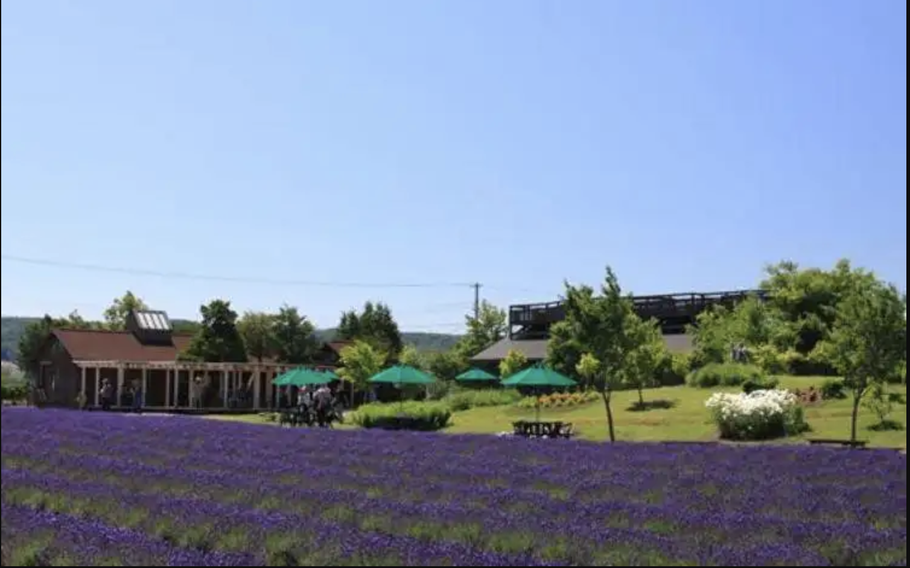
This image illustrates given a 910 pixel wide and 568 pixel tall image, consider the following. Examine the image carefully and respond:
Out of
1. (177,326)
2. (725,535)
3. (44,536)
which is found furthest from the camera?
Answer: (177,326)

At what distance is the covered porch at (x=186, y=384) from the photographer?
48.0 m

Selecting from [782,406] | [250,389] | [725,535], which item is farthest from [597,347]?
[250,389]

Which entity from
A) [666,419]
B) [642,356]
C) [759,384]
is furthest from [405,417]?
[759,384]

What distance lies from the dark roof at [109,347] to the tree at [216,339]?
2.79m

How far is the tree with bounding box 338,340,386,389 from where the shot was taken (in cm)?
4862

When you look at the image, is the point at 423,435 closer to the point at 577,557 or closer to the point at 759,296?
the point at 577,557

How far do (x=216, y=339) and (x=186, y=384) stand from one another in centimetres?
335

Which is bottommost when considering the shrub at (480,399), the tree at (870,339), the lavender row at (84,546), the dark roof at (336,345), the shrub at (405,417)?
the shrub at (480,399)

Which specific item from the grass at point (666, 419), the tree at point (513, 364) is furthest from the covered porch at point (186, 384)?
the tree at point (513, 364)

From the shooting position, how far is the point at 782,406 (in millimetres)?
28844

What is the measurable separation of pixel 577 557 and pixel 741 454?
12.8 metres

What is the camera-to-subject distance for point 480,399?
4634 centimetres

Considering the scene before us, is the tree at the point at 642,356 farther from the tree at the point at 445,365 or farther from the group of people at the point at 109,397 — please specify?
the tree at the point at 445,365

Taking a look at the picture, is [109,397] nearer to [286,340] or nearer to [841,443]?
[286,340]
